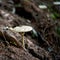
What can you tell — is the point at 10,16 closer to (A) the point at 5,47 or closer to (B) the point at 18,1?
(B) the point at 18,1

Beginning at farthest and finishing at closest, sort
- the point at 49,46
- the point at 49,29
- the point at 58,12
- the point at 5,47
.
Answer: the point at 58,12, the point at 49,29, the point at 49,46, the point at 5,47

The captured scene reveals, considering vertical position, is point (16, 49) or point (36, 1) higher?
point (16, 49)

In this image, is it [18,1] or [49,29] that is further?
[18,1]

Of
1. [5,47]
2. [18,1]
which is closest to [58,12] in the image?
[18,1]

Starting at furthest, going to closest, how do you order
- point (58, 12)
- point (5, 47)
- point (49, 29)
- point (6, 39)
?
point (58, 12) → point (49, 29) → point (6, 39) → point (5, 47)

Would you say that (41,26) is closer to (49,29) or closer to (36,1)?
(49,29)

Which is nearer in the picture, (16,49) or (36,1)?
(16,49)

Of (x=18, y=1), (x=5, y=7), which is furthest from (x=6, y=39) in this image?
(x=18, y=1)

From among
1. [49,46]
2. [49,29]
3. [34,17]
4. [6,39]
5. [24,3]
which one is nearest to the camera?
[6,39]

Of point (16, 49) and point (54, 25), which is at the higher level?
point (16, 49)
